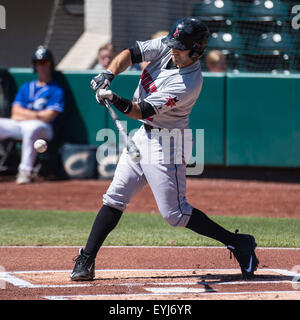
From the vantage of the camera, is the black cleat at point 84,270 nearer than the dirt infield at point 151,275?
No

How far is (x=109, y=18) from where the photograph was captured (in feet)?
39.6

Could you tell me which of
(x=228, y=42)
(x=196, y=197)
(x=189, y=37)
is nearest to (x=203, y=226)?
(x=189, y=37)

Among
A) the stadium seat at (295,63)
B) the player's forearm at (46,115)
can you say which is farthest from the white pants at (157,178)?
the stadium seat at (295,63)

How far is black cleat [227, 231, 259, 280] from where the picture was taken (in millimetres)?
4453

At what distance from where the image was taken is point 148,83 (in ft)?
14.0

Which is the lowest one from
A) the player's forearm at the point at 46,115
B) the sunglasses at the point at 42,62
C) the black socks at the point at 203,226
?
the player's forearm at the point at 46,115

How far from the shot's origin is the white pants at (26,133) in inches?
365

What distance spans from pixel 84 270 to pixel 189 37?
1.64 meters

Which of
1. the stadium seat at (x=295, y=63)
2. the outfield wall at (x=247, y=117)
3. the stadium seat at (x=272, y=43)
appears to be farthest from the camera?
the stadium seat at (x=272, y=43)

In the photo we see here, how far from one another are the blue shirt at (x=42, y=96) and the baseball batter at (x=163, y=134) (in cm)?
557

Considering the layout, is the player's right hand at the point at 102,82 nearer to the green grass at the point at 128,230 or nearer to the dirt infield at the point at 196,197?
the green grass at the point at 128,230

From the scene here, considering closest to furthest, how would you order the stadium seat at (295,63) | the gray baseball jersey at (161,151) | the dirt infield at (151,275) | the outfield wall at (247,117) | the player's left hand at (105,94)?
the dirt infield at (151,275)
the player's left hand at (105,94)
the gray baseball jersey at (161,151)
the outfield wall at (247,117)
the stadium seat at (295,63)

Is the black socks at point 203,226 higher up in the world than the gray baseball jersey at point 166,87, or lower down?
lower down

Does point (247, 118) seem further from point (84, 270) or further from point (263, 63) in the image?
point (84, 270)
